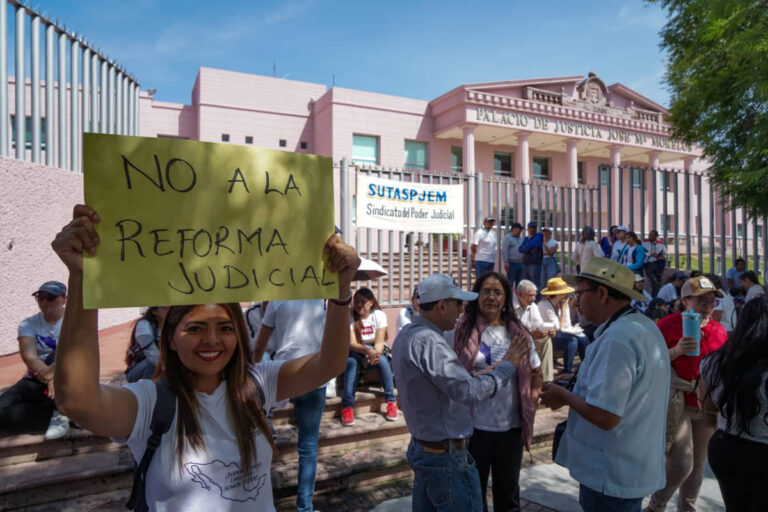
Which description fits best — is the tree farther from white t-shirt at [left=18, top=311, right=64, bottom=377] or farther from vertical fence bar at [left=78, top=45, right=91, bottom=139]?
vertical fence bar at [left=78, top=45, right=91, bottom=139]

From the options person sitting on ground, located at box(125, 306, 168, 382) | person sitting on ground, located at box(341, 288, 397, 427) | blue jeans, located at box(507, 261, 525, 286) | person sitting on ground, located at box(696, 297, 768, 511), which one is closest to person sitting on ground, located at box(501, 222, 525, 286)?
blue jeans, located at box(507, 261, 525, 286)

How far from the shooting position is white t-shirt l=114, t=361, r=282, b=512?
153cm

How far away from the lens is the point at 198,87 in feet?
68.3

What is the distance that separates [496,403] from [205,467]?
6.68 ft

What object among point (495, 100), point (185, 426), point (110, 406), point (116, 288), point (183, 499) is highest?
point (495, 100)

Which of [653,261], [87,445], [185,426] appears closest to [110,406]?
[185,426]

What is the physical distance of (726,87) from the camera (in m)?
11.1

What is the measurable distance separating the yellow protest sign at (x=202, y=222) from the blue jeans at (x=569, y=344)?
234 inches

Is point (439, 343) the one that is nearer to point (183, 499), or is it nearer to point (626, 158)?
point (183, 499)

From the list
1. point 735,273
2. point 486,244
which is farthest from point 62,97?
point 735,273

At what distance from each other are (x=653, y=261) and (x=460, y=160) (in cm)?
1421

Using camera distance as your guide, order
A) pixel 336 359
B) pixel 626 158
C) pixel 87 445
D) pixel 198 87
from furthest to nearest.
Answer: pixel 626 158, pixel 198 87, pixel 87 445, pixel 336 359

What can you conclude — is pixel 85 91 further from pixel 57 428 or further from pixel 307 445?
pixel 307 445

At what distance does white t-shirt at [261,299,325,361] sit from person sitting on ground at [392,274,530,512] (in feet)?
4.64
